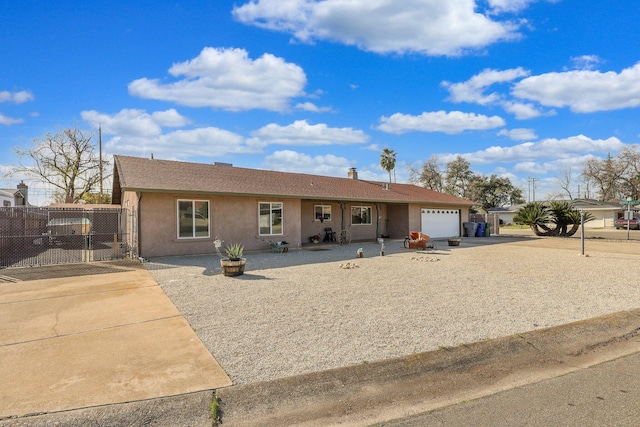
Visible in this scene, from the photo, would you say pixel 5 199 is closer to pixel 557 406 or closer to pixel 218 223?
pixel 218 223

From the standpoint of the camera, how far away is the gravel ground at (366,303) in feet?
15.3

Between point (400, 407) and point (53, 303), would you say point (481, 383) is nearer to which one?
point (400, 407)

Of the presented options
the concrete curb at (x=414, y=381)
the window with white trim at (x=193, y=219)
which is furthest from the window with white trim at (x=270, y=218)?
the concrete curb at (x=414, y=381)

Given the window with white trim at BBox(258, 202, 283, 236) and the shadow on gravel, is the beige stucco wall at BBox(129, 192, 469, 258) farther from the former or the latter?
the shadow on gravel

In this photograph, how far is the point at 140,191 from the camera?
12.1 metres

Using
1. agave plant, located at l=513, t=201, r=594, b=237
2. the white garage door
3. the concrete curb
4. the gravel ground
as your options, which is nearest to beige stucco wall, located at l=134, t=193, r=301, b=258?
the gravel ground

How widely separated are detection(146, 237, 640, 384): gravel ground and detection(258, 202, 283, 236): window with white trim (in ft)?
11.8

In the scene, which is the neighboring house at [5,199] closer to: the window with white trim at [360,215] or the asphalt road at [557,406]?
the window with white trim at [360,215]

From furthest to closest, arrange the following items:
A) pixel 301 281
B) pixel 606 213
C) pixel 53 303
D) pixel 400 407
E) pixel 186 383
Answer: pixel 606 213, pixel 301 281, pixel 53 303, pixel 186 383, pixel 400 407

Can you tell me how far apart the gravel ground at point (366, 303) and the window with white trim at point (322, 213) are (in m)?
7.33

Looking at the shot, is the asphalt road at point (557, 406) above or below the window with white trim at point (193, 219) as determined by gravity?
below

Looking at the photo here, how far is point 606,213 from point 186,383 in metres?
51.2

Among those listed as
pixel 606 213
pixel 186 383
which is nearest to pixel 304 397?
pixel 186 383

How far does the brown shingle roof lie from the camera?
13.2m
